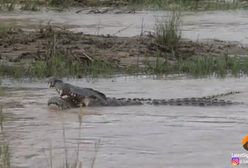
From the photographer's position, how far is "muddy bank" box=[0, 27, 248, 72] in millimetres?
12266

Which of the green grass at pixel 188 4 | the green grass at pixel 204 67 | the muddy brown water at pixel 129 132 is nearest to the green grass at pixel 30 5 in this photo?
the green grass at pixel 188 4

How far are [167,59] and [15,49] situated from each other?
247 centimetres

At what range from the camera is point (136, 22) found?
18.2 metres

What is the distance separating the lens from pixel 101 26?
1714 cm

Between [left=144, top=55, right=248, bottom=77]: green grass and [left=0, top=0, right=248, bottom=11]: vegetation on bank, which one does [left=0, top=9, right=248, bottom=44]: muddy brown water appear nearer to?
[left=0, top=0, right=248, bottom=11]: vegetation on bank

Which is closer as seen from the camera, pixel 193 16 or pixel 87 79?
pixel 87 79

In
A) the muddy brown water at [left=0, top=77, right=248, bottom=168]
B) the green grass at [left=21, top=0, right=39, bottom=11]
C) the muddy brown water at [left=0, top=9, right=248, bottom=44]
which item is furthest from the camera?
the green grass at [left=21, top=0, right=39, bottom=11]

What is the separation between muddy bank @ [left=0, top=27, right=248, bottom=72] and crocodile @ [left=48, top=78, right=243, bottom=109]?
9.00ft

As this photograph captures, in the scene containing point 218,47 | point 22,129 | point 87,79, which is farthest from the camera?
point 218,47

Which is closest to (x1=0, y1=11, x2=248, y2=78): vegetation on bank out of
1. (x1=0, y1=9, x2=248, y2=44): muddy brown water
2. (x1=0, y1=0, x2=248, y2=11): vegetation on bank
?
(x1=0, y1=9, x2=248, y2=44): muddy brown water

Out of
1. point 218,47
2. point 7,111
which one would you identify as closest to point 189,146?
point 7,111

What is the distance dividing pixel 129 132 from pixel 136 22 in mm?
10434

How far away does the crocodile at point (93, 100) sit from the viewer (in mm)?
8992

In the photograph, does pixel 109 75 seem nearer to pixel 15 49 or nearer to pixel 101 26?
pixel 15 49
